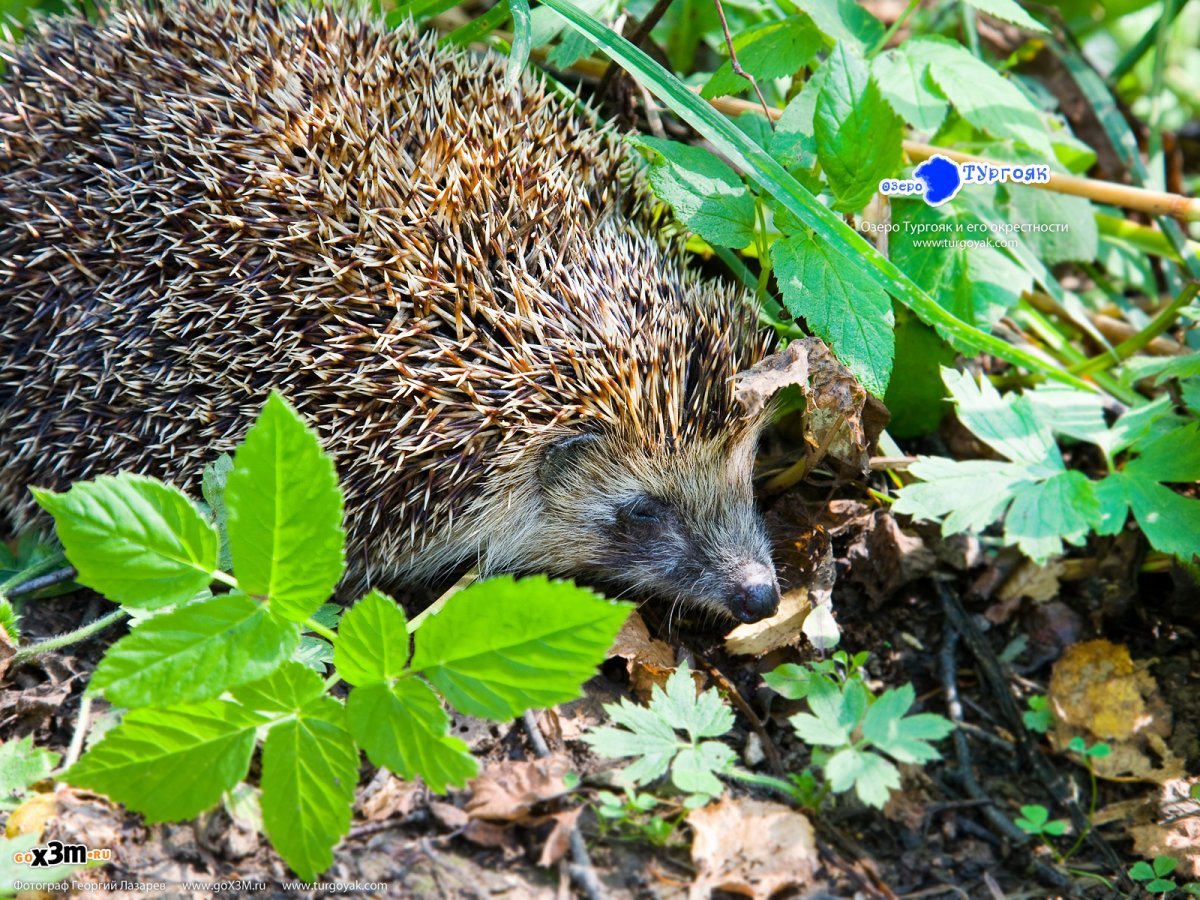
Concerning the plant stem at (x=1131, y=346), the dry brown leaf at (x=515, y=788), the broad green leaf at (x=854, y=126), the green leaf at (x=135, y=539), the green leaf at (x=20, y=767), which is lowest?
the green leaf at (x=20, y=767)

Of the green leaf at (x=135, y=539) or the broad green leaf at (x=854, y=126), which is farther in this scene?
the broad green leaf at (x=854, y=126)

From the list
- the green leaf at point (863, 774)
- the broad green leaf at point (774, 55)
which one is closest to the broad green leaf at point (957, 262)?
the broad green leaf at point (774, 55)

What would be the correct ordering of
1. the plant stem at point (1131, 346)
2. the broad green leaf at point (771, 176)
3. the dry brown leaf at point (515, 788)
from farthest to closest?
1. the plant stem at point (1131, 346)
2. the broad green leaf at point (771, 176)
3. the dry brown leaf at point (515, 788)

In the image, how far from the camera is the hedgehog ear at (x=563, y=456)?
339 cm

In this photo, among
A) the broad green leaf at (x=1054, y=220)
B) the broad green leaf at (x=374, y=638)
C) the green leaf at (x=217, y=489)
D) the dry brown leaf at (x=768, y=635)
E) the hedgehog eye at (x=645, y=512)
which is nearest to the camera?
the broad green leaf at (x=374, y=638)

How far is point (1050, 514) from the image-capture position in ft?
9.95

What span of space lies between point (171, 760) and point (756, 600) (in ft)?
5.75

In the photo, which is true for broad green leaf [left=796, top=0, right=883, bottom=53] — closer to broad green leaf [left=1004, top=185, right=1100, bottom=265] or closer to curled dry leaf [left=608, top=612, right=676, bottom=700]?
broad green leaf [left=1004, top=185, right=1100, bottom=265]

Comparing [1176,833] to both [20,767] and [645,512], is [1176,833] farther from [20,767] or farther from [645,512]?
[20,767]

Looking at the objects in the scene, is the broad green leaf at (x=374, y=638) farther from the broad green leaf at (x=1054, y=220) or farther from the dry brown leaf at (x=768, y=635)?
the broad green leaf at (x=1054, y=220)

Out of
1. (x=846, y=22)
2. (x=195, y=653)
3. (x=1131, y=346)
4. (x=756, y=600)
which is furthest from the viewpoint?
(x=1131, y=346)

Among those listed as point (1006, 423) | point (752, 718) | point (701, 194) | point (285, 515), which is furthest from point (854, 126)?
point (285, 515)

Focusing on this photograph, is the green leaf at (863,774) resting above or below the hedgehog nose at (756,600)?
above

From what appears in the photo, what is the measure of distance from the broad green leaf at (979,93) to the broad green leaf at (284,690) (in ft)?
8.90
